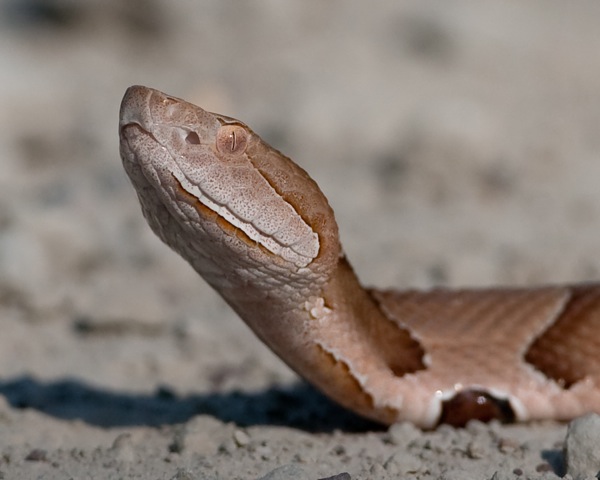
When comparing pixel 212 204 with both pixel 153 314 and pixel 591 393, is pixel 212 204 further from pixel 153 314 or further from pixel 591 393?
pixel 153 314

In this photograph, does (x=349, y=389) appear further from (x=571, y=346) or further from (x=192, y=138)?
(x=192, y=138)

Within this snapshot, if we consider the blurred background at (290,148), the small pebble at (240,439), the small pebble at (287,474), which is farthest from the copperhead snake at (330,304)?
the blurred background at (290,148)

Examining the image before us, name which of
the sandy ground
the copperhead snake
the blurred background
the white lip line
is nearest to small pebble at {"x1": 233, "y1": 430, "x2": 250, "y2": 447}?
the sandy ground

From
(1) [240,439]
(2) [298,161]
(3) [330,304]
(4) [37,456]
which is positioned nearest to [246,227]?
(3) [330,304]

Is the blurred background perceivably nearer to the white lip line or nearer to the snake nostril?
the white lip line

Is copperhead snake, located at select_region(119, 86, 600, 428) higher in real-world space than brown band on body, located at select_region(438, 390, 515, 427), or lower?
higher

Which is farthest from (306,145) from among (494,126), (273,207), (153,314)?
(273,207)

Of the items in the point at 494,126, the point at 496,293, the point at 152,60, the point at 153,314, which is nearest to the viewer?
the point at 496,293
